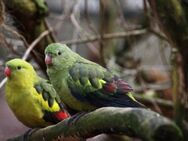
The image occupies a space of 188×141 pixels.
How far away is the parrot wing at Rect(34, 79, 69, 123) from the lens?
2.21 m

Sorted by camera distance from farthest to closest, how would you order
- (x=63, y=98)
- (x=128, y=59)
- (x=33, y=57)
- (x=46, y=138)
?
(x=128, y=59), (x=33, y=57), (x=63, y=98), (x=46, y=138)

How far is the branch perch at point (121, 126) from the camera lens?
133cm

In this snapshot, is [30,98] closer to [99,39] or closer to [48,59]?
[48,59]

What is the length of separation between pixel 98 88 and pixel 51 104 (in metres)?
0.29

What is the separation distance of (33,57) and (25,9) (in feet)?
1.04

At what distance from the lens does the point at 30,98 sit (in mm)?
2191

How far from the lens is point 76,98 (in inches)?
79.7

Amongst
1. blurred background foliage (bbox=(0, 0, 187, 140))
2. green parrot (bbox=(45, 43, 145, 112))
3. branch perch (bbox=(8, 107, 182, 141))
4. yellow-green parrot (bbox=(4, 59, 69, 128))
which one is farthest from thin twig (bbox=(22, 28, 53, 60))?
branch perch (bbox=(8, 107, 182, 141))

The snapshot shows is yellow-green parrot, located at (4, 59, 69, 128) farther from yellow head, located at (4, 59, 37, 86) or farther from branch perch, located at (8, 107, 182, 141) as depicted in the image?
branch perch, located at (8, 107, 182, 141)

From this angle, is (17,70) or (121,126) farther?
(17,70)

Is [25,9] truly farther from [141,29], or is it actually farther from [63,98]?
[141,29]

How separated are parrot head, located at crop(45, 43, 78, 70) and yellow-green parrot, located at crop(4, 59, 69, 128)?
0.13 m

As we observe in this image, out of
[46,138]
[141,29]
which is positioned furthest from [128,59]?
[46,138]

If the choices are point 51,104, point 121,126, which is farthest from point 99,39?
point 121,126
